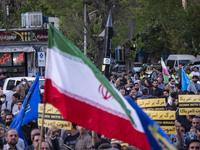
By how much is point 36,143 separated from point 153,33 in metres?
50.6

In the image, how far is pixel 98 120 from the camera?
5988 millimetres

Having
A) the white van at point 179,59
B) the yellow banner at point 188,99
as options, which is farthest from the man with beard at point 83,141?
the white van at point 179,59

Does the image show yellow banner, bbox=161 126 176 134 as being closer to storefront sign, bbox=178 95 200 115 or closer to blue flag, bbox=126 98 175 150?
storefront sign, bbox=178 95 200 115

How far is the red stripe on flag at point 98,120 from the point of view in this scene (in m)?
5.91

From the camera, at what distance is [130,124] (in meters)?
5.97

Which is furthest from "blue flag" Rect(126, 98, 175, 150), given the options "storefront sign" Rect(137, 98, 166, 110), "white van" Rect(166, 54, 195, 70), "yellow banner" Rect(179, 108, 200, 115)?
"white van" Rect(166, 54, 195, 70)

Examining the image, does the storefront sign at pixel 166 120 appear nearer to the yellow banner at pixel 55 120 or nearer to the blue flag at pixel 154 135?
the yellow banner at pixel 55 120

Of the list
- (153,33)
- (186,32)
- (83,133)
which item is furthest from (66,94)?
(153,33)

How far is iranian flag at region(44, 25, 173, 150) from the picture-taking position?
593cm

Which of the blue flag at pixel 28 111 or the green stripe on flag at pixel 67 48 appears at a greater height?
the green stripe on flag at pixel 67 48

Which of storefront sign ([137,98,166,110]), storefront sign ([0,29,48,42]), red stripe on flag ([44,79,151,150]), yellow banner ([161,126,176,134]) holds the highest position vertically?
storefront sign ([0,29,48,42])

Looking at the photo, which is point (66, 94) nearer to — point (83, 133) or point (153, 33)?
point (83, 133)

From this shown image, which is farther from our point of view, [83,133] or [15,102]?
[15,102]

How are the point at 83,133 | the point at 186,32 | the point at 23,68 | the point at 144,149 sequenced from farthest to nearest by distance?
1. the point at 186,32
2. the point at 23,68
3. the point at 83,133
4. the point at 144,149
